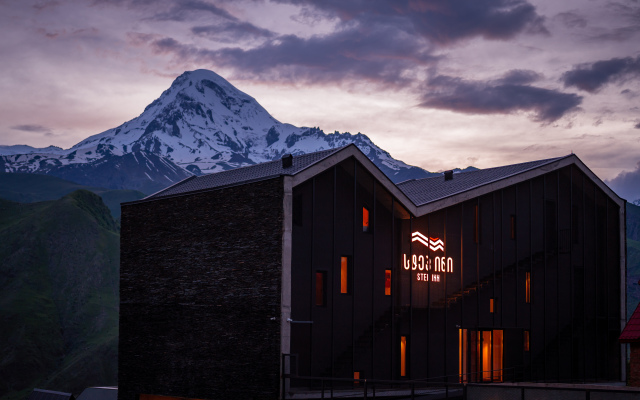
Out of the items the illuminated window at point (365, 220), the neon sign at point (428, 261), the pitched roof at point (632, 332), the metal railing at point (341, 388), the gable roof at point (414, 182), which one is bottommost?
the metal railing at point (341, 388)

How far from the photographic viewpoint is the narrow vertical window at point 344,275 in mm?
31500

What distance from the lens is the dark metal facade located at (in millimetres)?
30750

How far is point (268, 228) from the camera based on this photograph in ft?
97.3

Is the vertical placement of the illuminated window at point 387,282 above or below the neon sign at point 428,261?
below

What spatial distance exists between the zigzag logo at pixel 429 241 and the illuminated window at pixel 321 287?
5120mm

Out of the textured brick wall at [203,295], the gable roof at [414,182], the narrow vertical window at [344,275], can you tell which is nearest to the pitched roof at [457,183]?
the gable roof at [414,182]

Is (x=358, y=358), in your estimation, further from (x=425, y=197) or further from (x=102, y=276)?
(x=102, y=276)

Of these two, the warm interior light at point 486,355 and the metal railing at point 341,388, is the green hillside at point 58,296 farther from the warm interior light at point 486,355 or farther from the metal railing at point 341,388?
the metal railing at point 341,388

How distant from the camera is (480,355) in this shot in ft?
119

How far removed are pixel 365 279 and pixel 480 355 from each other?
26.1 ft

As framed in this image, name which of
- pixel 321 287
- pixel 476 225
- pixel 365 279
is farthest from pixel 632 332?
pixel 321 287

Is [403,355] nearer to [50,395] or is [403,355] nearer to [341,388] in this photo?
[341,388]

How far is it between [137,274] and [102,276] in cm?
10532

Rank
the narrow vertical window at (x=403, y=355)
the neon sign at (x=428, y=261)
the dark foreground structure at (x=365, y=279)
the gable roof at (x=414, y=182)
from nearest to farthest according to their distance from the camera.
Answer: the dark foreground structure at (x=365, y=279) < the gable roof at (x=414, y=182) < the narrow vertical window at (x=403, y=355) < the neon sign at (x=428, y=261)
